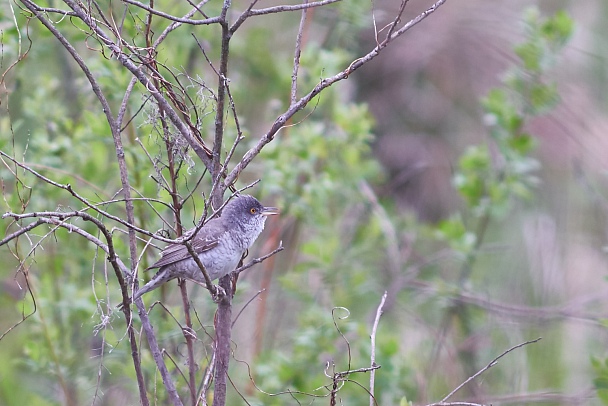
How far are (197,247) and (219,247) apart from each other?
22 cm

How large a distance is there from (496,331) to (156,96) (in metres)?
4.20

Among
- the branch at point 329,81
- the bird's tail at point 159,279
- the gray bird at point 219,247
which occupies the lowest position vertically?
the branch at point 329,81

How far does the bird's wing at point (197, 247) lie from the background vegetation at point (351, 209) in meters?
0.22

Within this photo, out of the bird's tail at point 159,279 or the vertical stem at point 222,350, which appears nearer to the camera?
the vertical stem at point 222,350

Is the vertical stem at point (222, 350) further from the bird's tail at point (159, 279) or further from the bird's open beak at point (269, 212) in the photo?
the bird's open beak at point (269, 212)

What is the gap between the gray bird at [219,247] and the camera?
389 cm

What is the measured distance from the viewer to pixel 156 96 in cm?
255

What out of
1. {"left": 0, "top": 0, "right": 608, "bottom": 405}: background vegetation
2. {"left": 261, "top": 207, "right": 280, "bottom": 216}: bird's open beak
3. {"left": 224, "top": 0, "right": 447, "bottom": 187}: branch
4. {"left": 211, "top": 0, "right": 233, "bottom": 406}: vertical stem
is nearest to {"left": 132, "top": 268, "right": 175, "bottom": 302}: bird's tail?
{"left": 0, "top": 0, "right": 608, "bottom": 405}: background vegetation

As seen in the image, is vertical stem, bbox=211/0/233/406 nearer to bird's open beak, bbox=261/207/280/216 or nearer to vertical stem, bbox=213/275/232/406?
vertical stem, bbox=213/275/232/406

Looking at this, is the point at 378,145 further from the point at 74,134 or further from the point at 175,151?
the point at 175,151

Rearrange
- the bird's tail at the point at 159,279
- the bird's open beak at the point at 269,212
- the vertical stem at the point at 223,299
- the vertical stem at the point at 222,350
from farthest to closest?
the bird's open beak at the point at 269,212, the bird's tail at the point at 159,279, the vertical stem at the point at 222,350, the vertical stem at the point at 223,299

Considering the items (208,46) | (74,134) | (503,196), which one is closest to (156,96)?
(74,134)

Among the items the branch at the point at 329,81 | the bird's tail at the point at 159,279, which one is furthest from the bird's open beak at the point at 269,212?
the branch at the point at 329,81

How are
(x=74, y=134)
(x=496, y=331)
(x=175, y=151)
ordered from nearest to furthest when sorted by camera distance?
(x=175, y=151) → (x=74, y=134) → (x=496, y=331)
